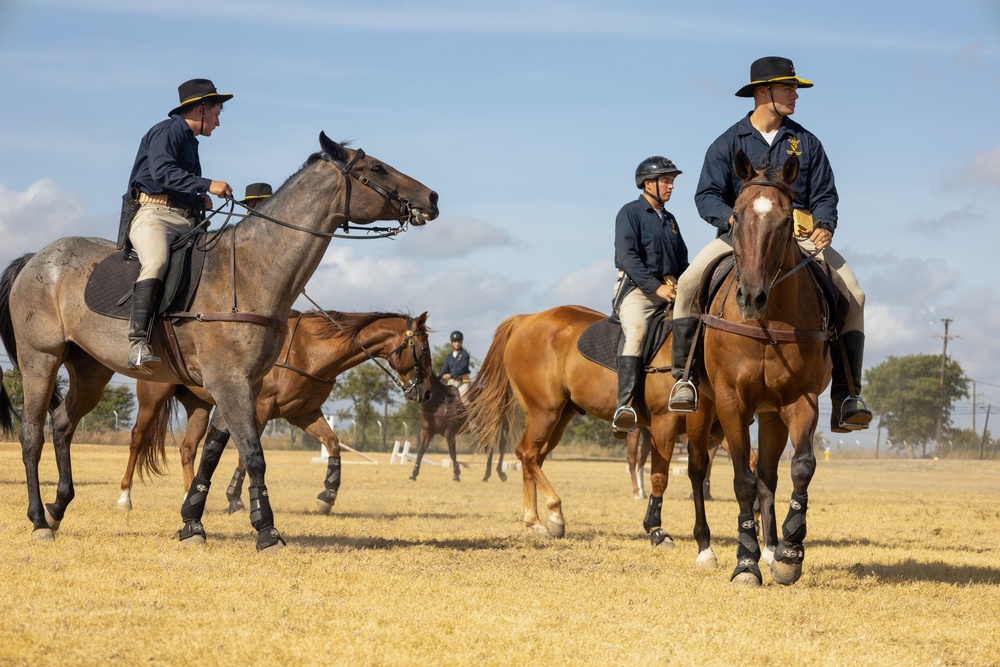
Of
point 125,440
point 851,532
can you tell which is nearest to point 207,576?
point 851,532

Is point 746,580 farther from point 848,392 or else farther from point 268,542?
point 268,542

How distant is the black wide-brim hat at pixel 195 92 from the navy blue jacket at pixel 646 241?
3.88 m

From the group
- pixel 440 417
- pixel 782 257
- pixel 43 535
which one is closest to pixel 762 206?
pixel 782 257

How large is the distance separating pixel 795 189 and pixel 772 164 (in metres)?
0.27

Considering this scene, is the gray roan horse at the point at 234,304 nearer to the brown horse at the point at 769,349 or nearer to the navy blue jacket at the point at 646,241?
the navy blue jacket at the point at 646,241

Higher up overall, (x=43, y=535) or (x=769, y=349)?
(x=769, y=349)

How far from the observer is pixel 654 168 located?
33.8 feet

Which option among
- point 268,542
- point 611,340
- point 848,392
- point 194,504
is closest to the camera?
point 848,392

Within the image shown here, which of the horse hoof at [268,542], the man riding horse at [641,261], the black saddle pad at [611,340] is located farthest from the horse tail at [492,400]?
the horse hoof at [268,542]

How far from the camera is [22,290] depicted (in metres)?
9.56

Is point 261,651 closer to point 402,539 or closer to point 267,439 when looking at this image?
point 402,539

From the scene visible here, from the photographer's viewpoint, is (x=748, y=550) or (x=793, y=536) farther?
Answer: (x=748, y=550)

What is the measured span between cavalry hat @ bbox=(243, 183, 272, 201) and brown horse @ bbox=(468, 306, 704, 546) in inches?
134

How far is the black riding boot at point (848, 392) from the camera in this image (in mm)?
7562
